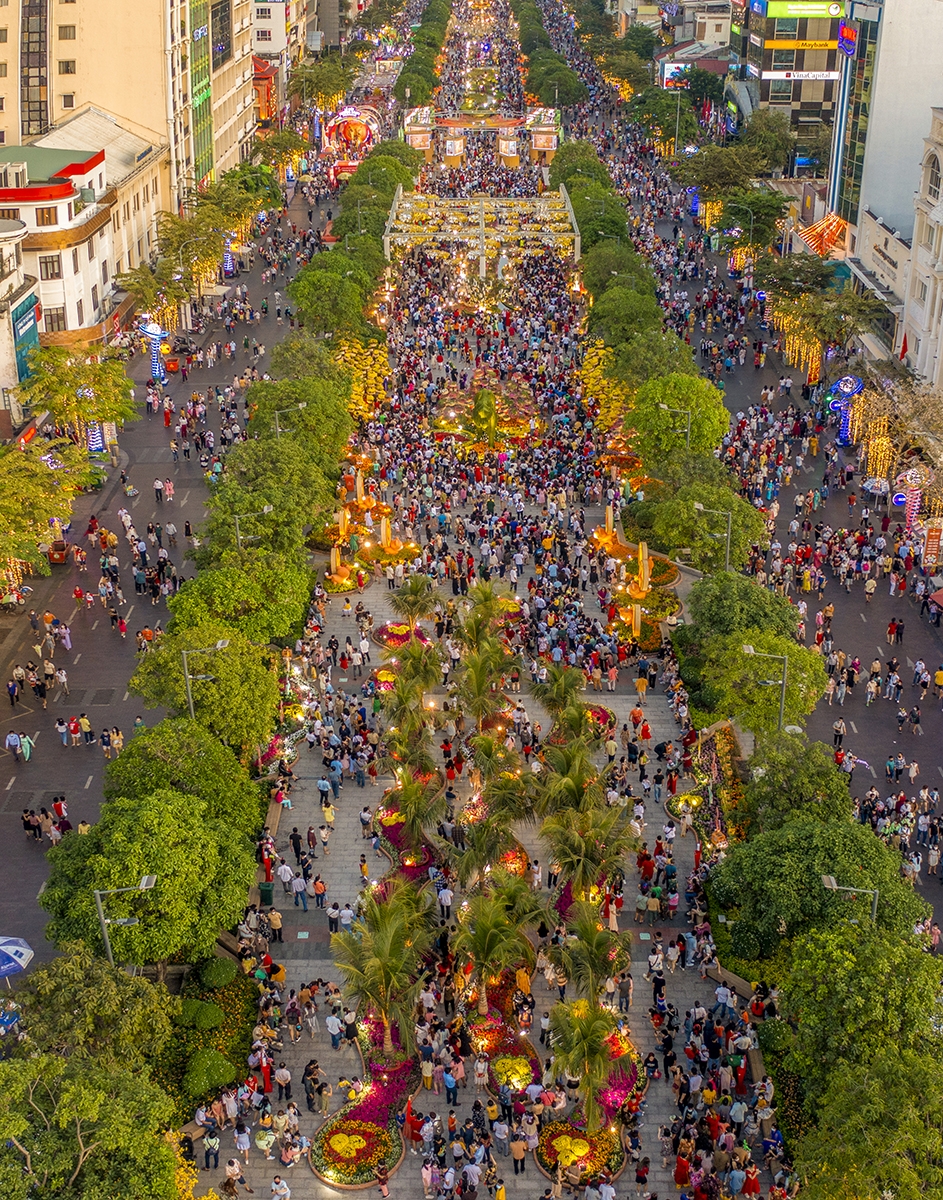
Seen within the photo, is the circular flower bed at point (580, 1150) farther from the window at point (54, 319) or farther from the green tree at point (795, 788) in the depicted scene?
the window at point (54, 319)

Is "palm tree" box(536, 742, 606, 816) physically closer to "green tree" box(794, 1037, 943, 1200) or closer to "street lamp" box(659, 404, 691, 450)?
"green tree" box(794, 1037, 943, 1200)

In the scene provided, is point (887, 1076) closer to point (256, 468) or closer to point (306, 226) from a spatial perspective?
point (256, 468)

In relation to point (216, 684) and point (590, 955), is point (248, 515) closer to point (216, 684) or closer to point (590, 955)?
→ point (216, 684)

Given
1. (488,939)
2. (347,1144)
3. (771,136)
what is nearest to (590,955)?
(488,939)

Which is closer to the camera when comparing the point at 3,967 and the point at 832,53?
the point at 3,967

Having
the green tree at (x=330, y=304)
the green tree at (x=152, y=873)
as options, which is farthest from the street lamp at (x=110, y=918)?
the green tree at (x=330, y=304)

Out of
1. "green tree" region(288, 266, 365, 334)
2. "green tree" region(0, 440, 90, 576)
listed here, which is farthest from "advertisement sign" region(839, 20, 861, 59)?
"green tree" region(0, 440, 90, 576)

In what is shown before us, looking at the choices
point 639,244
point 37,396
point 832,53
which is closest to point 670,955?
point 37,396
